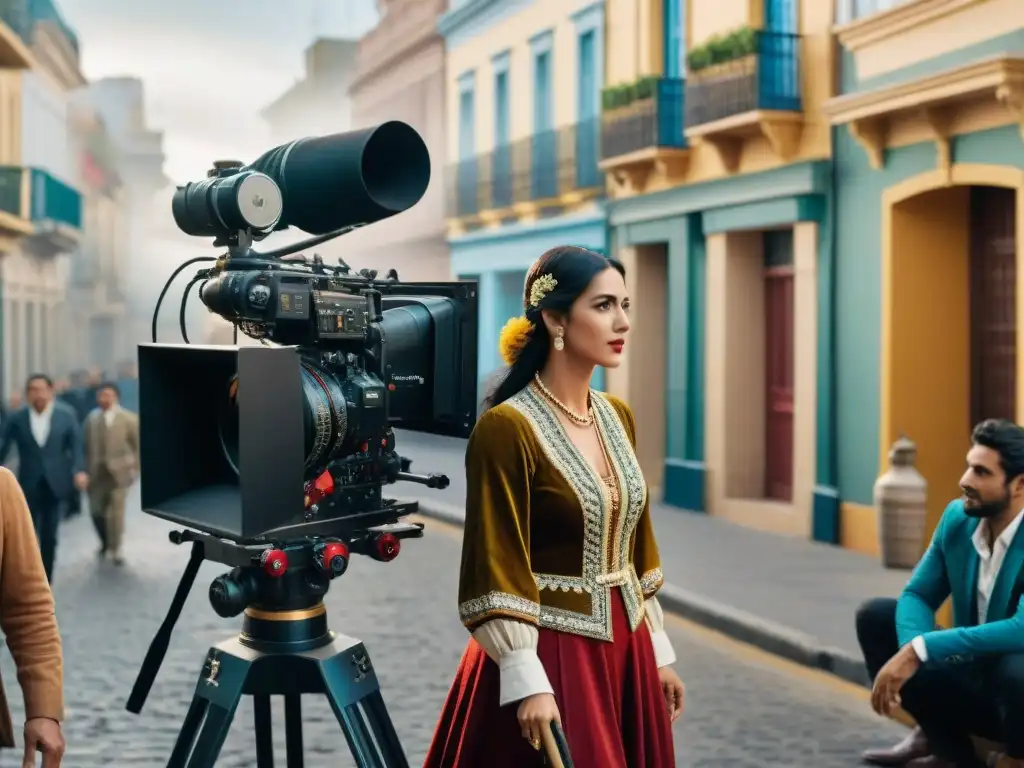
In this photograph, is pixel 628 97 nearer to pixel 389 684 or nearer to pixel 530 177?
pixel 530 177

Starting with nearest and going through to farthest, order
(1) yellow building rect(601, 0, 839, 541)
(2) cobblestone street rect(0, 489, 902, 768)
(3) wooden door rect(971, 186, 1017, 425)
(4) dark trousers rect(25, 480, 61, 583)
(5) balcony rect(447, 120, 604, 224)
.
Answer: (2) cobblestone street rect(0, 489, 902, 768) → (4) dark trousers rect(25, 480, 61, 583) → (3) wooden door rect(971, 186, 1017, 425) → (1) yellow building rect(601, 0, 839, 541) → (5) balcony rect(447, 120, 604, 224)

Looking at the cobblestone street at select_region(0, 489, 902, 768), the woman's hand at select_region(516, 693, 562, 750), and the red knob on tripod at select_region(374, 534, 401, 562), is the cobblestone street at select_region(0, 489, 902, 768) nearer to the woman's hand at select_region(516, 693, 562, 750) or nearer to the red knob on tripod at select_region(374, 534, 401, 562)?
the red knob on tripod at select_region(374, 534, 401, 562)

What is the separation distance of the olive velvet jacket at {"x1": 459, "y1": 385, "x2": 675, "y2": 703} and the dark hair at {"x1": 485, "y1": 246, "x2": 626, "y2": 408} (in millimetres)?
56

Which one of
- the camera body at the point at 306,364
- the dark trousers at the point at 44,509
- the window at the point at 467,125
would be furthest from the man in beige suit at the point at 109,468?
the window at the point at 467,125

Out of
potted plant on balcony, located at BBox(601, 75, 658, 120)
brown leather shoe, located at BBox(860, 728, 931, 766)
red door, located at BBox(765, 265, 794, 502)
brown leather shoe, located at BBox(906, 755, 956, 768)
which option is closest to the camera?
brown leather shoe, located at BBox(906, 755, 956, 768)

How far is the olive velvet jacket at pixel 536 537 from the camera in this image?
3639 millimetres

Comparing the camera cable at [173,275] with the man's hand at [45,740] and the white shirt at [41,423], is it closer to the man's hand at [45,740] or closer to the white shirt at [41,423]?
the man's hand at [45,740]

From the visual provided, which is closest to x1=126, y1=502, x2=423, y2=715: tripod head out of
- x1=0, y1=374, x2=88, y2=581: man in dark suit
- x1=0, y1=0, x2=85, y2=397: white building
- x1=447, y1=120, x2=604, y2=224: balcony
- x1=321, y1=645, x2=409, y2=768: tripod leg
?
x1=321, y1=645, x2=409, y2=768: tripod leg

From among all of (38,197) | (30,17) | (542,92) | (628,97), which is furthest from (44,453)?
(30,17)

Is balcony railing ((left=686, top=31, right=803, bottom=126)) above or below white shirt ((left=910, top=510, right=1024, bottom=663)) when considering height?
above

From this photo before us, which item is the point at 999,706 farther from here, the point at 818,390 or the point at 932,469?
the point at 818,390

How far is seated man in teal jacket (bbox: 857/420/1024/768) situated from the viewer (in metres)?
5.28

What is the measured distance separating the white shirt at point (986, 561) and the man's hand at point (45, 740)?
3115mm

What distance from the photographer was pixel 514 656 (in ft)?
11.9
